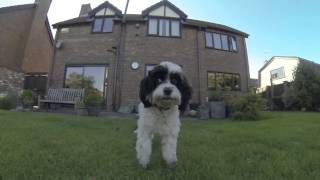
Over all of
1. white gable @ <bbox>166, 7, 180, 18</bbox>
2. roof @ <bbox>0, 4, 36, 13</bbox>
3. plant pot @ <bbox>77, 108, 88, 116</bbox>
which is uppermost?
roof @ <bbox>0, 4, 36, 13</bbox>

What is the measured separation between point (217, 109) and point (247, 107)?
1.66m

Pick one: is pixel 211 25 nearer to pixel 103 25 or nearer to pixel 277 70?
pixel 103 25

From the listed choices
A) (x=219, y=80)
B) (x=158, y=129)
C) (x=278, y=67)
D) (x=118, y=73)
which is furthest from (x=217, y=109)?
(x=278, y=67)

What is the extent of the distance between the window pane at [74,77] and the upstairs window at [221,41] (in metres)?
7.77

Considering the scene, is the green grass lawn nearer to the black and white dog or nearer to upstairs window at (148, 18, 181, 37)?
the black and white dog

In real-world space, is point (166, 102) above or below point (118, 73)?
below

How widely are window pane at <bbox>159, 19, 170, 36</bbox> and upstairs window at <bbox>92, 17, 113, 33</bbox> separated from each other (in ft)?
9.50

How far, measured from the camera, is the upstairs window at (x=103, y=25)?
19.3 m

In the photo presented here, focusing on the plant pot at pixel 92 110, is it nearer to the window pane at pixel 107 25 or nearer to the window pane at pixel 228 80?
the window pane at pixel 107 25

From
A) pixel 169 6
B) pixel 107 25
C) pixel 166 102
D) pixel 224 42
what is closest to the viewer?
pixel 166 102

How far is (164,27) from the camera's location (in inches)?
760

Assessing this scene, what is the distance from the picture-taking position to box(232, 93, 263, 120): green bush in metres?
12.6

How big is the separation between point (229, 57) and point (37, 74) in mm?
12590

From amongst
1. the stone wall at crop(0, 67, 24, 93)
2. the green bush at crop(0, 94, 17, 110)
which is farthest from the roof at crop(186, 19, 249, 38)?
the stone wall at crop(0, 67, 24, 93)
